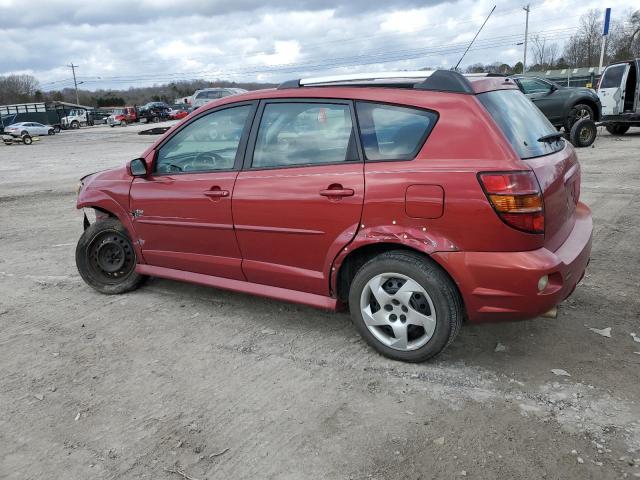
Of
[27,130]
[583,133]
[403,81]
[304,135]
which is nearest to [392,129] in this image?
[403,81]

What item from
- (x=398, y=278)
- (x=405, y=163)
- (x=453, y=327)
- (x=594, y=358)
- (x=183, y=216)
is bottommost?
(x=594, y=358)

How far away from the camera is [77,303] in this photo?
4605 millimetres

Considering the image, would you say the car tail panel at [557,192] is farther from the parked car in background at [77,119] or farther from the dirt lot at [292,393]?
the parked car in background at [77,119]

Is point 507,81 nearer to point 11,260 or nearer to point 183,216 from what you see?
point 183,216

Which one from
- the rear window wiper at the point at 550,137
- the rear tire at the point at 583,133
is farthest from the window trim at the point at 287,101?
the rear tire at the point at 583,133

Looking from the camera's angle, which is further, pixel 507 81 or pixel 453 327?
pixel 507 81

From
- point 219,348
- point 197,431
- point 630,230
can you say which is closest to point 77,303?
point 219,348

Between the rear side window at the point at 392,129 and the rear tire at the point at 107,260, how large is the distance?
2.54 m

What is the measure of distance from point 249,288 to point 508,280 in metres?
1.86

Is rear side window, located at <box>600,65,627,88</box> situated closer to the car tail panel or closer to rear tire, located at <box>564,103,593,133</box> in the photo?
rear tire, located at <box>564,103,593,133</box>

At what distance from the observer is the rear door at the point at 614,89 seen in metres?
14.3

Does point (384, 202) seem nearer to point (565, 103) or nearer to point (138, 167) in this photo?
point (138, 167)

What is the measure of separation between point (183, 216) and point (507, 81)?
8.40ft

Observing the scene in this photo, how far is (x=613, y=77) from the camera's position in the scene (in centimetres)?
1465
